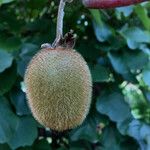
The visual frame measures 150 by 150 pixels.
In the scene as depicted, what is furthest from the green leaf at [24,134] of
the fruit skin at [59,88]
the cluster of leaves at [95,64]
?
the fruit skin at [59,88]

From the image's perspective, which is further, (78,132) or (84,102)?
(78,132)

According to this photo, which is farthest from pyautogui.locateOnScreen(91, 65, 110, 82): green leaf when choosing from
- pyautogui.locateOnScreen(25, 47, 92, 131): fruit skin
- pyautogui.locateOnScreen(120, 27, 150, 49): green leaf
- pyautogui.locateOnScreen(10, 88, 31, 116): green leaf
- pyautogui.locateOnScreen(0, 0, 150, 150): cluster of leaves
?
pyautogui.locateOnScreen(25, 47, 92, 131): fruit skin

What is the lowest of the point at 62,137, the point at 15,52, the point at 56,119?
the point at 62,137

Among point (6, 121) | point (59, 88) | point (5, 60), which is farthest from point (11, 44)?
point (59, 88)

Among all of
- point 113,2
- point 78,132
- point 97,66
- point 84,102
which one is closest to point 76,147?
point 78,132

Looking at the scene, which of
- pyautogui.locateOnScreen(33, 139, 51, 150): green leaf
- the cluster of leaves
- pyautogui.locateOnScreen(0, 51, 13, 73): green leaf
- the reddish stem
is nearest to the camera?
the reddish stem

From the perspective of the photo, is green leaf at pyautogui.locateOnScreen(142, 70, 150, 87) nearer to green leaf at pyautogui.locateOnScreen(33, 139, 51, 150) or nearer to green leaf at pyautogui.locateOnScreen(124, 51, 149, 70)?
green leaf at pyautogui.locateOnScreen(124, 51, 149, 70)

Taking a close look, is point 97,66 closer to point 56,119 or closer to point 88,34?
point 88,34

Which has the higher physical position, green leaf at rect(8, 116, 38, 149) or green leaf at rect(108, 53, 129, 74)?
green leaf at rect(108, 53, 129, 74)
